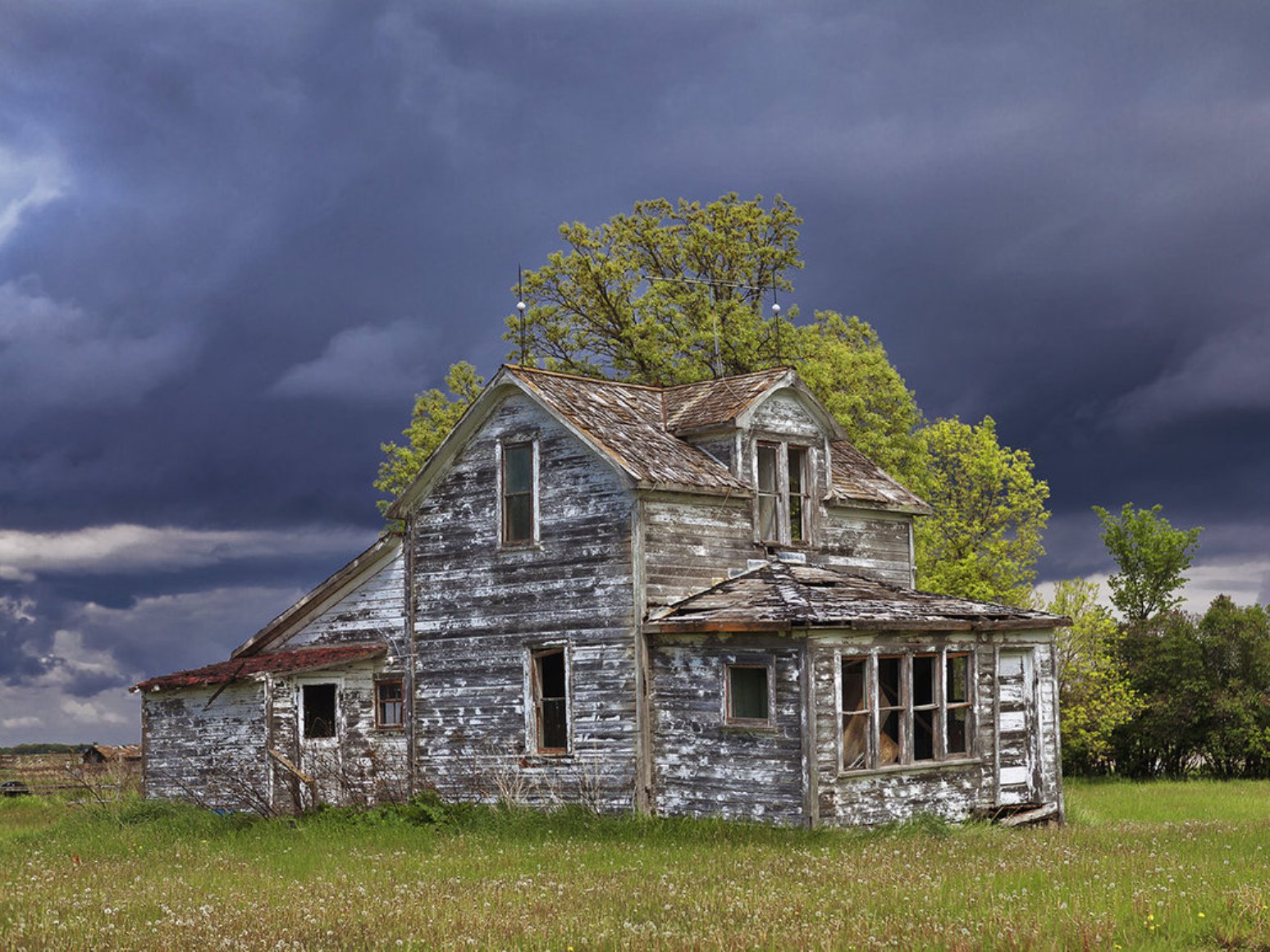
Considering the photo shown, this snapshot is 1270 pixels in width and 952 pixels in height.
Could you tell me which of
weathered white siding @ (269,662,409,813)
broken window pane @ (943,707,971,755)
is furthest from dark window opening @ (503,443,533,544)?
broken window pane @ (943,707,971,755)

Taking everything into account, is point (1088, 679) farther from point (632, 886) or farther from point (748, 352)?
point (632, 886)

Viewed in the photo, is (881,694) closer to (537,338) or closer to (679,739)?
(679,739)

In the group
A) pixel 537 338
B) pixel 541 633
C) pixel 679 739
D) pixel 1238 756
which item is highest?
pixel 537 338

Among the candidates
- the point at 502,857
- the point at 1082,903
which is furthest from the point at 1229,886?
the point at 502,857

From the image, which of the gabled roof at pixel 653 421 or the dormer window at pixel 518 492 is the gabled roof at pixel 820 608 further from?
the dormer window at pixel 518 492

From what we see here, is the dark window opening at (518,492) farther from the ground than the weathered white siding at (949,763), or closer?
farther from the ground

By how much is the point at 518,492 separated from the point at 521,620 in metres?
2.52

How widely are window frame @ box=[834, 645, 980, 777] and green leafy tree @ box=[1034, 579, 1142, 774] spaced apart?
55.9ft

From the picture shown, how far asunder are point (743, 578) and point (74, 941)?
15870mm

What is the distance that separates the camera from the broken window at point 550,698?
90.1ft

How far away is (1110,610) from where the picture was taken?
154 feet

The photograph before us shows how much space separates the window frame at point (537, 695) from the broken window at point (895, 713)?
Answer: 5.09 meters

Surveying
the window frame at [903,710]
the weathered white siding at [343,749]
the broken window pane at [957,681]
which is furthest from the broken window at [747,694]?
the weathered white siding at [343,749]

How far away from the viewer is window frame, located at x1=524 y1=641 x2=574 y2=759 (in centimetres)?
2708
